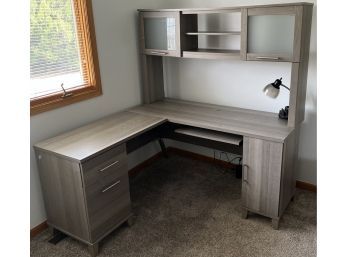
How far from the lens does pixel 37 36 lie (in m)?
2.17

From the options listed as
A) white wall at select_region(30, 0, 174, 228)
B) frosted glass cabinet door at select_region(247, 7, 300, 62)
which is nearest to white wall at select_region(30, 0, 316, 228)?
white wall at select_region(30, 0, 174, 228)

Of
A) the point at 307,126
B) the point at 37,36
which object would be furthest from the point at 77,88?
the point at 307,126

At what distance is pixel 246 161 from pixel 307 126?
0.70m

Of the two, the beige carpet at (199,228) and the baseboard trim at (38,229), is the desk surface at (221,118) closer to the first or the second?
the beige carpet at (199,228)

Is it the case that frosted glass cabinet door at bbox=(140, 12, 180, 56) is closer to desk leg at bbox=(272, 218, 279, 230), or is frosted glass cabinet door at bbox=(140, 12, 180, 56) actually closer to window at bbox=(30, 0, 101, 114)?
window at bbox=(30, 0, 101, 114)

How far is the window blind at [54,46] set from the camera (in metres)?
2.17

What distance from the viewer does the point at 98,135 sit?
2311mm

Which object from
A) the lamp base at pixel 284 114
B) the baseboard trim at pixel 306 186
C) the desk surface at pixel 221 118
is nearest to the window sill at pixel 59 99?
the desk surface at pixel 221 118

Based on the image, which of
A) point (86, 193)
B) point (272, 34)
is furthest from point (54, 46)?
point (272, 34)

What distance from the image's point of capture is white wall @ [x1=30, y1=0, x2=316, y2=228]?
2.35 m

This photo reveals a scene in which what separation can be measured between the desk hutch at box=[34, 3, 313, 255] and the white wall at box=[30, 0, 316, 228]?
0.36 ft

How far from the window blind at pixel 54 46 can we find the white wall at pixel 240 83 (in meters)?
1.06

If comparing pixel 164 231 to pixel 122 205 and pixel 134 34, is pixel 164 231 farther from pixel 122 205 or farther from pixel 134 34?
pixel 134 34

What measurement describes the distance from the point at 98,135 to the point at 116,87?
69 cm
